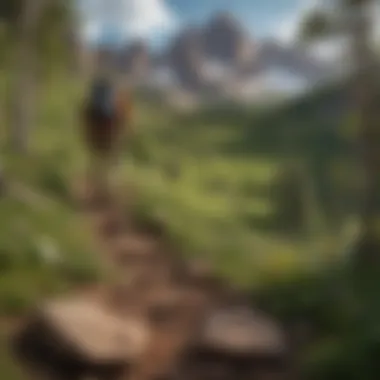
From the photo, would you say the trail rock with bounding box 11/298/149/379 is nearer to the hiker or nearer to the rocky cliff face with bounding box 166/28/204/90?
the hiker

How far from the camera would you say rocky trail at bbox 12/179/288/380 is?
1.09 meters

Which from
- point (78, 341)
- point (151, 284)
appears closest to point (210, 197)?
point (151, 284)

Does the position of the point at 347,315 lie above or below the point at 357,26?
below

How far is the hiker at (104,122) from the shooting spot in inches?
45.9

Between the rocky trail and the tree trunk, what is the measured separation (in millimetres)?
155

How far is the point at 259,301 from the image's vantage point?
3.70 feet

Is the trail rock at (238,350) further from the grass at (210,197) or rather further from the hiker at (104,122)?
the hiker at (104,122)

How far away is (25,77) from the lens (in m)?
1.18

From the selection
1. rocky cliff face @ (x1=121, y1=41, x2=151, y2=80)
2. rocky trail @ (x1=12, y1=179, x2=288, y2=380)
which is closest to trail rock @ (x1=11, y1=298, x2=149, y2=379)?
rocky trail @ (x1=12, y1=179, x2=288, y2=380)

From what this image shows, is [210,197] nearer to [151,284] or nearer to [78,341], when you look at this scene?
[151,284]

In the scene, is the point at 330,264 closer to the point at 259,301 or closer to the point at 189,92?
the point at 259,301

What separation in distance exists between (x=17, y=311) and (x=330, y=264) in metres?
0.44

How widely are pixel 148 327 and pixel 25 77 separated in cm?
40

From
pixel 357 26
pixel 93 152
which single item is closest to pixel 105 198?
pixel 93 152
